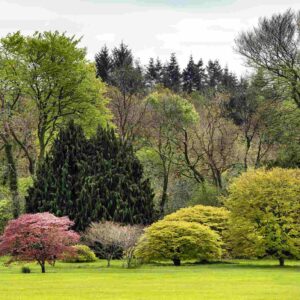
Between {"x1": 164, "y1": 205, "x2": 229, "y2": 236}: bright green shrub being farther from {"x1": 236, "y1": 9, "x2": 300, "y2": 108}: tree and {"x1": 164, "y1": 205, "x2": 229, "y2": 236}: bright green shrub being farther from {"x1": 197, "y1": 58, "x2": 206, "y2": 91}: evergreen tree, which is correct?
{"x1": 197, "y1": 58, "x2": 206, "y2": 91}: evergreen tree

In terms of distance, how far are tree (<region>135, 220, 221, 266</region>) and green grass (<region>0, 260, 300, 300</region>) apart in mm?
5222

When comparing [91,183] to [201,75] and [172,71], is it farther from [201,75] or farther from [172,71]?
[201,75]

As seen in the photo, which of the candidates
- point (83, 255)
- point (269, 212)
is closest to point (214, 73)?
point (83, 255)

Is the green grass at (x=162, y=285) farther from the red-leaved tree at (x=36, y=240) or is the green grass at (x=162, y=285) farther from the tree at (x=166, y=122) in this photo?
the tree at (x=166, y=122)

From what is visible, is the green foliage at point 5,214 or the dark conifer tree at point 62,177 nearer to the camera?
the dark conifer tree at point 62,177

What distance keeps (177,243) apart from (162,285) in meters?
12.8

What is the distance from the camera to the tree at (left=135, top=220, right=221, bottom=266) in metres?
35.9

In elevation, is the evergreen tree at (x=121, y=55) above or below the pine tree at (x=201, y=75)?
below

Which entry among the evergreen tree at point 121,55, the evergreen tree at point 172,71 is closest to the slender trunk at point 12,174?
the evergreen tree at point 121,55

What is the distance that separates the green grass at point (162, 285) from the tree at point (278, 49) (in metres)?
19.1

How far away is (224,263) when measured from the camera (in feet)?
124

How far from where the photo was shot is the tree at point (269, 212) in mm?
34281

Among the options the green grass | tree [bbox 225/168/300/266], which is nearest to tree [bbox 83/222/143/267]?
tree [bbox 225/168/300/266]

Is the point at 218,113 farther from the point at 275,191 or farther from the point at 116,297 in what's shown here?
the point at 116,297
